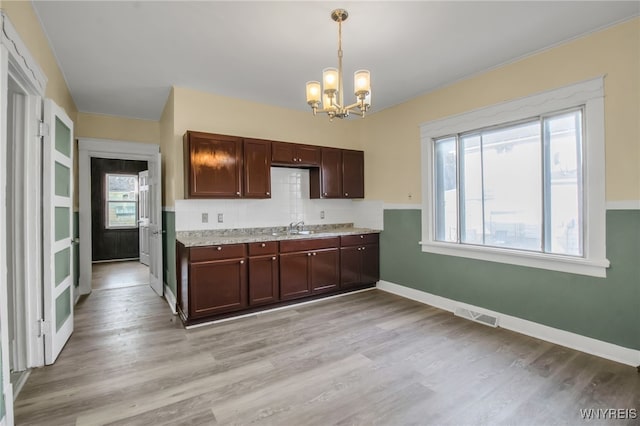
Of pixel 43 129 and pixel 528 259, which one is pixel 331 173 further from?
pixel 43 129

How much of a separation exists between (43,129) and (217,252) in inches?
70.3

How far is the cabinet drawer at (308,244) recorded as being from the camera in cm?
386

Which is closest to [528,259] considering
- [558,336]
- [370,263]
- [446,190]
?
[558,336]

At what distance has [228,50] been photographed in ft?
9.48

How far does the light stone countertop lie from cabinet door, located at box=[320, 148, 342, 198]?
0.59 metres

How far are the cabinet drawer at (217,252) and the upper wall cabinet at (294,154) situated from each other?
125 cm

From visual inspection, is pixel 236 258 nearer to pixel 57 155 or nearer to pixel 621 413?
pixel 57 155

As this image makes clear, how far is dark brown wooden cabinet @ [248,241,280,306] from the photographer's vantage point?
3623 mm

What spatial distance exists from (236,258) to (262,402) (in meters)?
1.73

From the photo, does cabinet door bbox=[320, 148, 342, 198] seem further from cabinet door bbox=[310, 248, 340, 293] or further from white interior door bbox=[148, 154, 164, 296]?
white interior door bbox=[148, 154, 164, 296]

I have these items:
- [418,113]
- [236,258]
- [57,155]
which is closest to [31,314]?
[57,155]

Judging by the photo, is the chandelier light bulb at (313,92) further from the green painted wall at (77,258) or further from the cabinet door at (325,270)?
the green painted wall at (77,258)

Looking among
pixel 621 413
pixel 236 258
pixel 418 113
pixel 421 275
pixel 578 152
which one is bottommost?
pixel 621 413

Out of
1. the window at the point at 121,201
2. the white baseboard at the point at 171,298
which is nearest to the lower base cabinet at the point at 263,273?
the white baseboard at the point at 171,298
